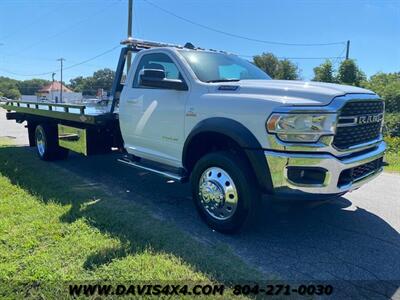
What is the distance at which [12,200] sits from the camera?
5168 mm

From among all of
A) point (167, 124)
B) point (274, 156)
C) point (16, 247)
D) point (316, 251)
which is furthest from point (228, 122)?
point (16, 247)

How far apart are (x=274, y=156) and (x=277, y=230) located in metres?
1.15

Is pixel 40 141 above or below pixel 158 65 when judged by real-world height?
below

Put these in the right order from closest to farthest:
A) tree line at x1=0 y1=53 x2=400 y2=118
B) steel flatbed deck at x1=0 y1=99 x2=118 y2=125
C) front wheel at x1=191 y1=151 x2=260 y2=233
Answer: front wheel at x1=191 y1=151 x2=260 y2=233, steel flatbed deck at x1=0 y1=99 x2=118 y2=125, tree line at x1=0 y1=53 x2=400 y2=118

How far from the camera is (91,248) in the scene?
371 cm

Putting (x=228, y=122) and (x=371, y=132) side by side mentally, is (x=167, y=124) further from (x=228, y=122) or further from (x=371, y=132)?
(x=371, y=132)

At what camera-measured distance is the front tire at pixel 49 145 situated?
7.81 meters

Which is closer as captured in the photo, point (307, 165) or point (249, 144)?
point (307, 165)

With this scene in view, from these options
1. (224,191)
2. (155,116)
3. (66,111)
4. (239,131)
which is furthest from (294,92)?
(66,111)

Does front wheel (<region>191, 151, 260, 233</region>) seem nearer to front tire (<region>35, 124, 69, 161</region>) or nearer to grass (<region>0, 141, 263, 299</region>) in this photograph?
grass (<region>0, 141, 263, 299</region>)

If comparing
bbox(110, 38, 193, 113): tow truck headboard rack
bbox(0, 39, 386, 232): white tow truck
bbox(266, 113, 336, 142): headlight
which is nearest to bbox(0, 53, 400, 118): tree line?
bbox(110, 38, 193, 113): tow truck headboard rack

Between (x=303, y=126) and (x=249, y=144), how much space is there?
554 mm

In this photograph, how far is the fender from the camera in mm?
3686

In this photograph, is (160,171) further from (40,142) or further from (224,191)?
(40,142)
